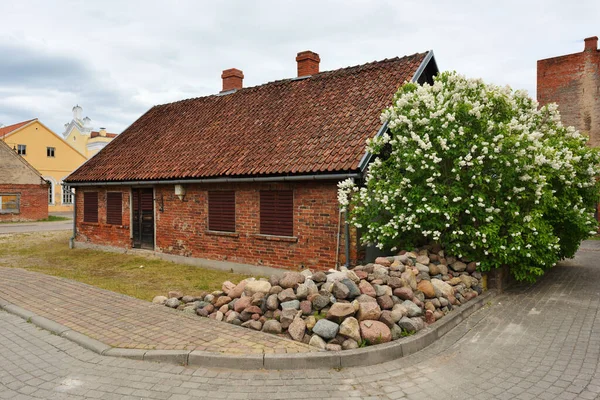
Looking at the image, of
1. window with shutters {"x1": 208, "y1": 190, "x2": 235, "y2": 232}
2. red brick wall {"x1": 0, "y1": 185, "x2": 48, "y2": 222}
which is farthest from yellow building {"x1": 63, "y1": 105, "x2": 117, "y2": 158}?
window with shutters {"x1": 208, "y1": 190, "x2": 235, "y2": 232}

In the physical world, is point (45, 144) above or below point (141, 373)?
above

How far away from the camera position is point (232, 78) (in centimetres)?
1728

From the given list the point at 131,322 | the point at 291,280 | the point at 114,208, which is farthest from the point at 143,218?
the point at 291,280

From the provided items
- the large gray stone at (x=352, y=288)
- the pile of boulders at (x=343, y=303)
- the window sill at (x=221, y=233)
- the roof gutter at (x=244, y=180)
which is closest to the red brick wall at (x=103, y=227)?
the roof gutter at (x=244, y=180)

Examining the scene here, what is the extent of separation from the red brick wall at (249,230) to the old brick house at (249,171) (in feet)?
0.08

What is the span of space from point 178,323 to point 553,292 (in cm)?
728

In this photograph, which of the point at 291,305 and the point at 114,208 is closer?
the point at 291,305

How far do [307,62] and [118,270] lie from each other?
891 centimetres

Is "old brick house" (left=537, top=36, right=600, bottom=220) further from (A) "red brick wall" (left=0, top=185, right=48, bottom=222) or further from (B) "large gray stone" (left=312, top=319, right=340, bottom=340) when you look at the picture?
(A) "red brick wall" (left=0, top=185, right=48, bottom=222)

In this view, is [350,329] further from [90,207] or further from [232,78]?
[232,78]

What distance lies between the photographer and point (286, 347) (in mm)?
5176

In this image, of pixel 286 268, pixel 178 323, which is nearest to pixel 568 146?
pixel 286 268

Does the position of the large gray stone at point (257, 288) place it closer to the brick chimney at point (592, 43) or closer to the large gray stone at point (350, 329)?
the large gray stone at point (350, 329)

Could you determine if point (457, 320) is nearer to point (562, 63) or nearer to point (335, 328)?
point (335, 328)
